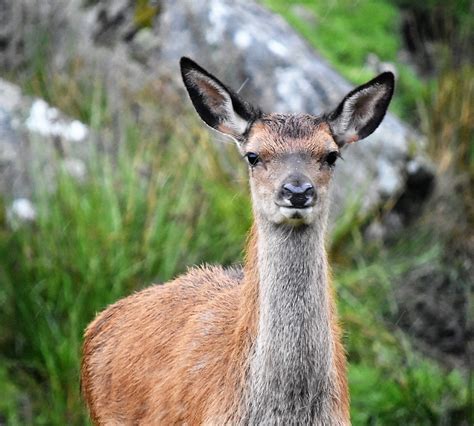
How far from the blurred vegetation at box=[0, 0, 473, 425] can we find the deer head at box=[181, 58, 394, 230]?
2787mm

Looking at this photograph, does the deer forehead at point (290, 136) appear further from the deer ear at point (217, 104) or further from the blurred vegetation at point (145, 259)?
the blurred vegetation at point (145, 259)

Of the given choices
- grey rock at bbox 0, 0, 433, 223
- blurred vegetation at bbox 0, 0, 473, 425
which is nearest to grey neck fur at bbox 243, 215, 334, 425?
blurred vegetation at bbox 0, 0, 473, 425

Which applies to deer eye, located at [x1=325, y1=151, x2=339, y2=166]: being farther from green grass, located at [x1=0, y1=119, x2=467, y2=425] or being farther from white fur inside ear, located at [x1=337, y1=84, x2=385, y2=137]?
green grass, located at [x1=0, y1=119, x2=467, y2=425]

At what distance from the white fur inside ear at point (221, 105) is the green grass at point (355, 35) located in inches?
239

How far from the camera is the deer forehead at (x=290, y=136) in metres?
5.58

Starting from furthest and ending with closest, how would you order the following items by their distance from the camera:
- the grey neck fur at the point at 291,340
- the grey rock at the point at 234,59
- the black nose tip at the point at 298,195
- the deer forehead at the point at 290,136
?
the grey rock at the point at 234,59 → the deer forehead at the point at 290,136 → the grey neck fur at the point at 291,340 → the black nose tip at the point at 298,195

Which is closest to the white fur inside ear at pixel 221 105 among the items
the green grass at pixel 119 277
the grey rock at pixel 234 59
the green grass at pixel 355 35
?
the green grass at pixel 119 277

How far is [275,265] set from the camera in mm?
5480

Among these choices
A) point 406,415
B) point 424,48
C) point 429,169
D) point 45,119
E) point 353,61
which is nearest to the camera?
point 406,415

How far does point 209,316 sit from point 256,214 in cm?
72

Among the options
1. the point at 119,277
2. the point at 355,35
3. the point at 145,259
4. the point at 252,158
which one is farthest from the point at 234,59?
the point at 252,158

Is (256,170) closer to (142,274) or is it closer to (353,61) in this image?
(142,274)

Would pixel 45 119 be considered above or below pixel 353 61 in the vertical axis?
below

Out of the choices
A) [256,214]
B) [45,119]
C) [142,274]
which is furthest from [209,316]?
[45,119]
